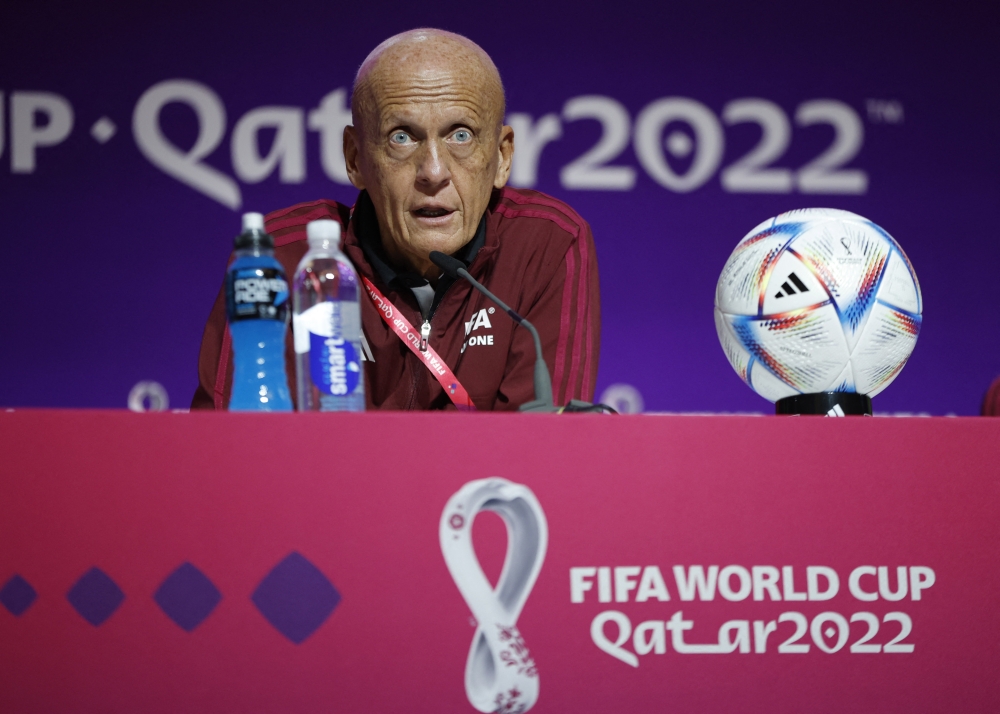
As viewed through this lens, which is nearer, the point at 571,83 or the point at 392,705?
the point at 392,705

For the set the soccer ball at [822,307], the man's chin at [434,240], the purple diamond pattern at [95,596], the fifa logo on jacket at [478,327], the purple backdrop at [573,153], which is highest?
the purple backdrop at [573,153]

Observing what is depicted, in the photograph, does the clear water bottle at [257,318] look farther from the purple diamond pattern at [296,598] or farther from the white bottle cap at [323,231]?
the purple diamond pattern at [296,598]

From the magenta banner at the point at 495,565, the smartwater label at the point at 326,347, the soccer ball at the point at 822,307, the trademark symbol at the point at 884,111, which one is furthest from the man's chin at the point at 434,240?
the trademark symbol at the point at 884,111

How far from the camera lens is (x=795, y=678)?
33.9 inches

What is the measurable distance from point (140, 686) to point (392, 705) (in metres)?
0.19

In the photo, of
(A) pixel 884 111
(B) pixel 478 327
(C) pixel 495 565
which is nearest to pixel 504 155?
(B) pixel 478 327

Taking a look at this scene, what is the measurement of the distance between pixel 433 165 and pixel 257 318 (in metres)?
0.67

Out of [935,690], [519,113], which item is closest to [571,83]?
[519,113]

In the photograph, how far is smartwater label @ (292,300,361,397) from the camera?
1008mm

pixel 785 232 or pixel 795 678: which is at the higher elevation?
pixel 785 232

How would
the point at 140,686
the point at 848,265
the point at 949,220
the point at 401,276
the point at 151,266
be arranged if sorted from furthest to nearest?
the point at 949,220, the point at 151,266, the point at 401,276, the point at 848,265, the point at 140,686

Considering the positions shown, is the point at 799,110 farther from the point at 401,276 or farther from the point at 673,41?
the point at 401,276

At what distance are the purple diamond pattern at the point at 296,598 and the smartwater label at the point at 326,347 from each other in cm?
25

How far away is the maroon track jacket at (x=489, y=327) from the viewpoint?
1.56m
